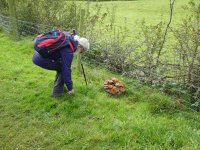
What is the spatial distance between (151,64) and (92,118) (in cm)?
235

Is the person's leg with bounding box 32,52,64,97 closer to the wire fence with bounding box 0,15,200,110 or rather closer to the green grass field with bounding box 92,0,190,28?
the wire fence with bounding box 0,15,200,110

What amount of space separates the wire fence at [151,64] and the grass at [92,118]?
37 cm

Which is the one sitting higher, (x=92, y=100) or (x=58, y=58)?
(x=58, y=58)

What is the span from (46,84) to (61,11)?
17.1 ft

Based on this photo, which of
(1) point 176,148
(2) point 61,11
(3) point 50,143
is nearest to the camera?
(1) point 176,148

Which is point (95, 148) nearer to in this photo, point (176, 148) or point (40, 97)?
point (176, 148)

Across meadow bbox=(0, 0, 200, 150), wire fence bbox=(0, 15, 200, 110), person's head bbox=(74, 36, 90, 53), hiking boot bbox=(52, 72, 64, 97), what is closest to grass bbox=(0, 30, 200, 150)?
meadow bbox=(0, 0, 200, 150)

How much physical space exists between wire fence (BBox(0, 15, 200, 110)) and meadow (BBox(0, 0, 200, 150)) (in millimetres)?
285

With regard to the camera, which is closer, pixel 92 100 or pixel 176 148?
pixel 176 148

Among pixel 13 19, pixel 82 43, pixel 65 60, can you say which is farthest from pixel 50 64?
pixel 13 19

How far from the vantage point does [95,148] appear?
5.50 metres

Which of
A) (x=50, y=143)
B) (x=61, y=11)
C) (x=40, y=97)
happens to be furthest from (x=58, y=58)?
(x=61, y=11)

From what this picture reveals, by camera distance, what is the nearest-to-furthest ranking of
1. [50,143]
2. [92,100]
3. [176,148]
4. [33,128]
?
1. [176,148]
2. [50,143]
3. [33,128]
4. [92,100]

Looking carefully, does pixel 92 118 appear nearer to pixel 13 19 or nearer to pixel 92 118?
pixel 92 118
